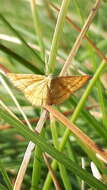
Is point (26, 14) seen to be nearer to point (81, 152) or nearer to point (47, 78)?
point (81, 152)

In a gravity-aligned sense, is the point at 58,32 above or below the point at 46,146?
above

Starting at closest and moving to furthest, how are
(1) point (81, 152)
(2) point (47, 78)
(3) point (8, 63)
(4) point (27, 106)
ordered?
(2) point (47, 78) → (1) point (81, 152) → (4) point (27, 106) → (3) point (8, 63)

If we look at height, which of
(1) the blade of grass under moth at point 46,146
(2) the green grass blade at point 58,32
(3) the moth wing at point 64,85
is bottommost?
(1) the blade of grass under moth at point 46,146

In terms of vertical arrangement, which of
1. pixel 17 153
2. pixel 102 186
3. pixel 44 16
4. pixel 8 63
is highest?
pixel 44 16

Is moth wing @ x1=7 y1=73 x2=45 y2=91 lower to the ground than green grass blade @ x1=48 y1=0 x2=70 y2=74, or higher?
lower

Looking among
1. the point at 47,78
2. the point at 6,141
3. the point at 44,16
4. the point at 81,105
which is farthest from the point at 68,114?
the point at 44,16

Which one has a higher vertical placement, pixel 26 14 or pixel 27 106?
pixel 26 14
